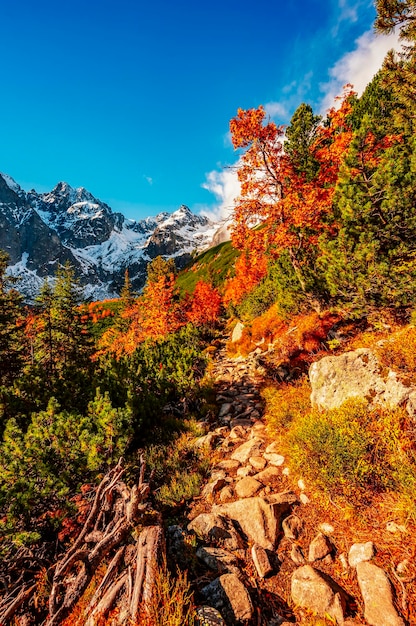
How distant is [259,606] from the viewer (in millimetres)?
3447

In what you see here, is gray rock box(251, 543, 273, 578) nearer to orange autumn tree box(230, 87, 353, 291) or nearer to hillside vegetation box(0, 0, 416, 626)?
hillside vegetation box(0, 0, 416, 626)

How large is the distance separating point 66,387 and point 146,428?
260cm

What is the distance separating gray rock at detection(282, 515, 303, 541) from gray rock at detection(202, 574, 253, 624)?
48.0 inches

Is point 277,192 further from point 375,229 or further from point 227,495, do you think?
point 227,495

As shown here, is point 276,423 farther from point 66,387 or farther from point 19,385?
point 19,385

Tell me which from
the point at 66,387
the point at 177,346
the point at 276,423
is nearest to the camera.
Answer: the point at 276,423

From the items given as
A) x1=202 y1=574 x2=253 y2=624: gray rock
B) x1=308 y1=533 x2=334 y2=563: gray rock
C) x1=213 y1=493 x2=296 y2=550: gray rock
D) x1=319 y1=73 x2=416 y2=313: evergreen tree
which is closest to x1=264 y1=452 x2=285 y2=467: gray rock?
x1=213 y1=493 x2=296 y2=550: gray rock

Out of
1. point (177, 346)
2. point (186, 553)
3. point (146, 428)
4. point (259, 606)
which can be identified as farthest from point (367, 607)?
point (177, 346)

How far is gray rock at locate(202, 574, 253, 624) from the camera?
324 centimetres

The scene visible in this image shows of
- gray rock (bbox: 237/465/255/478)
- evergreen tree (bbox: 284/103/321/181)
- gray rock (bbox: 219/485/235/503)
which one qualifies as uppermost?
evergreen tree (bbox: 284/103/321/181)

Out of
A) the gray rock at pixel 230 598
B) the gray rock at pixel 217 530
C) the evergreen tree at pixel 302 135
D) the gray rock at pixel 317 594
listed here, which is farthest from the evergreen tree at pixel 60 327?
the evergreen tree at pixel 302 135

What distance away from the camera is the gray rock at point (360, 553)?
145 inches

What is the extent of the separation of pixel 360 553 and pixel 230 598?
5.97 feet

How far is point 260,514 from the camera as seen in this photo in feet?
15.2
